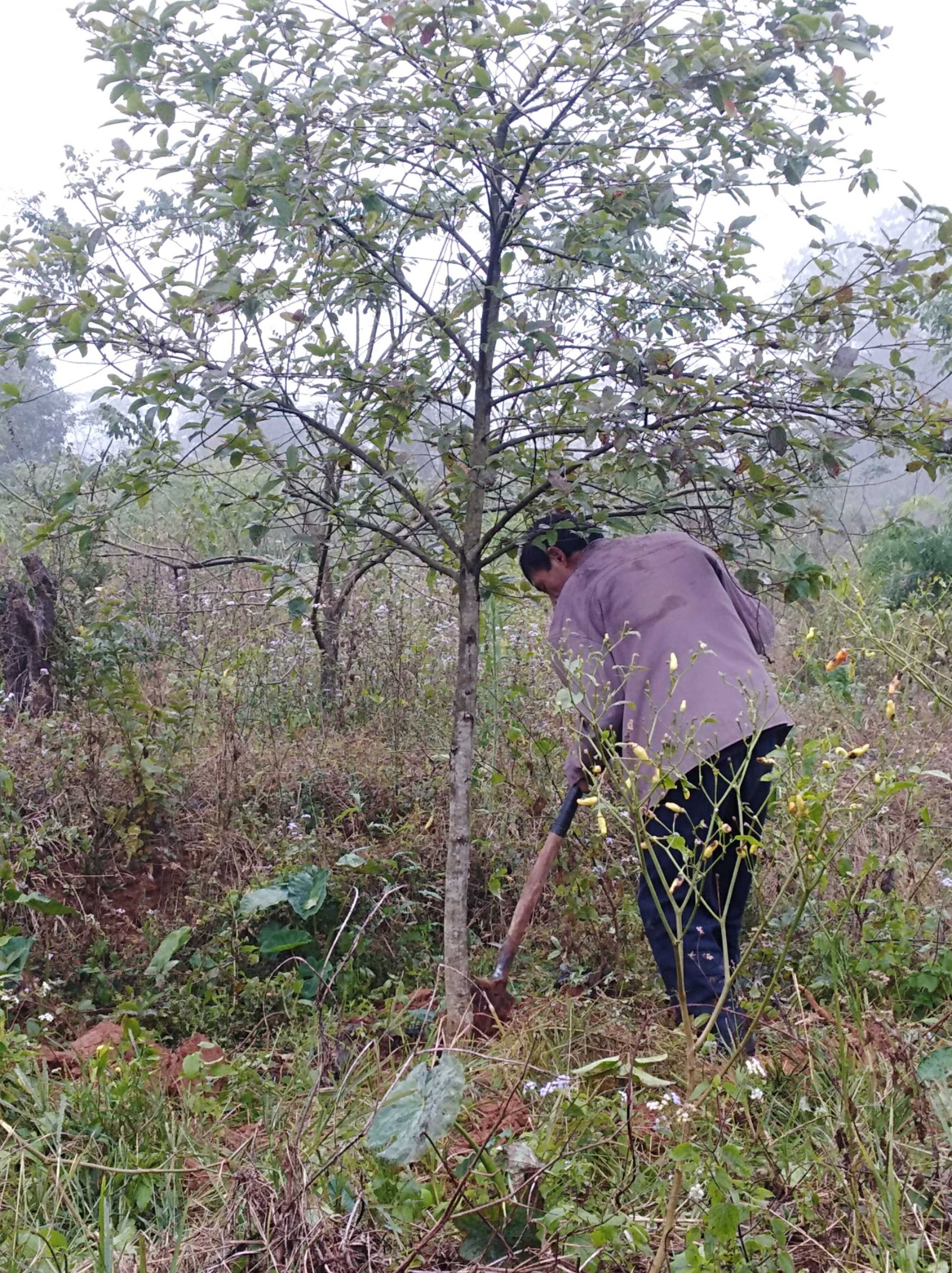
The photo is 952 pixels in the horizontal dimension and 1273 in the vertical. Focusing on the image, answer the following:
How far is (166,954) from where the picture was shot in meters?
Result: 3.28

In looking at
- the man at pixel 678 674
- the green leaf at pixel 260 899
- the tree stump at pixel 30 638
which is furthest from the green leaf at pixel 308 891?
the tree stump at pixel 30 638

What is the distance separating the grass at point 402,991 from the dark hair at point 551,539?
0.73m

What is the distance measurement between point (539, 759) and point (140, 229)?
2.51 m

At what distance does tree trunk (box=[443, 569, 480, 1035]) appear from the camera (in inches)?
116

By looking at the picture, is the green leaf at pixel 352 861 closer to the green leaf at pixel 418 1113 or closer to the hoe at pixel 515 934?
the hoe at pixel 515 934

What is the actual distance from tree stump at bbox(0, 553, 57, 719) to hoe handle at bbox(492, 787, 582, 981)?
9.25 feet

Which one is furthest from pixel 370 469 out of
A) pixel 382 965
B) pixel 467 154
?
pixel 382 965

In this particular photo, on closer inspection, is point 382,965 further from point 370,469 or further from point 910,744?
point 910,744

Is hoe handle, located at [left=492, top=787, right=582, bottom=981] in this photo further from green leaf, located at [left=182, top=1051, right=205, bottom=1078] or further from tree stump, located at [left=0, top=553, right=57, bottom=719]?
tree stump, located at [left=0, top=553, right=57, bottom=719]

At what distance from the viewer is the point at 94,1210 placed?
214 centimetres

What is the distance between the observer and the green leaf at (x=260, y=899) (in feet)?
11.3

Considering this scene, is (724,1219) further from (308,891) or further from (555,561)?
(308,891)

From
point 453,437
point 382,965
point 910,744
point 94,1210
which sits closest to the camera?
point 94,1210

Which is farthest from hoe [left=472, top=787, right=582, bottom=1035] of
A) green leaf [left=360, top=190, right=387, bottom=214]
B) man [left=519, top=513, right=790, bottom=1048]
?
green leaf [left=360, top=190, right=387, bottom=214]
